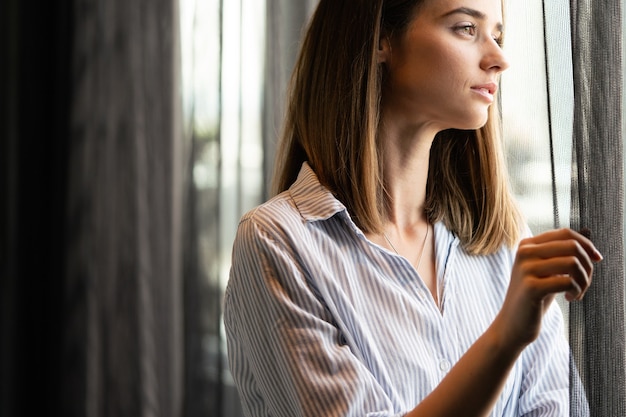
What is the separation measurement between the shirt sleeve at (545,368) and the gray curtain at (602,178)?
0.30 metres

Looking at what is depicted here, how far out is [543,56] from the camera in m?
0.98

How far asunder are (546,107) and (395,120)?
0.36 m

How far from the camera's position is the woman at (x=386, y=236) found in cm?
112

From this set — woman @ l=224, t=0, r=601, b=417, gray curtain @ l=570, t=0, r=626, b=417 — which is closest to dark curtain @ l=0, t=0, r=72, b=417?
woman @ l=224, t=0, r=601, b=417

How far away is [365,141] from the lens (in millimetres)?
1265

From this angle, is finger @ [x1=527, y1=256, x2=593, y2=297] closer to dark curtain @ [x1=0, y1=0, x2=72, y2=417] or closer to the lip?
the lip

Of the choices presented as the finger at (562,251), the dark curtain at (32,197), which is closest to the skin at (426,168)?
the finger at (562,251)

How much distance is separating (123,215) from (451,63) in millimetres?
1940

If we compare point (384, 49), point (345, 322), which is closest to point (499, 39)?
point (384, 49)

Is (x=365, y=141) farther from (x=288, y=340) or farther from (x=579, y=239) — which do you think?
(x=579, y=239)

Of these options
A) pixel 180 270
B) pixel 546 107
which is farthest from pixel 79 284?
pixel 546 107

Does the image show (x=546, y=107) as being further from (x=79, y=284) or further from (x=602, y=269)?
(x=79, y=284)

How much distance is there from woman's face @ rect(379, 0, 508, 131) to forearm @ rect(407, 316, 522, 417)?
369 mm

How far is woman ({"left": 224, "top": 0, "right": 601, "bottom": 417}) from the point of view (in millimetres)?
1121
